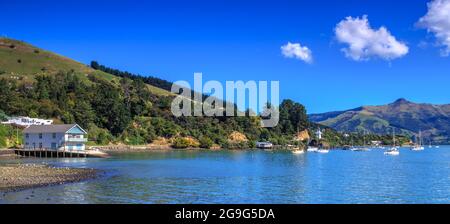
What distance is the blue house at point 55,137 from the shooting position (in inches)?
4626

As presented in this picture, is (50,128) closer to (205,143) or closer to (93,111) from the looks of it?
(93,111)

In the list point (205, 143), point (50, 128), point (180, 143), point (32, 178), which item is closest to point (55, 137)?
point (50, 128)

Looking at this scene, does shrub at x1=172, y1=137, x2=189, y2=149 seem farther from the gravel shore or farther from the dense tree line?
the gravel shore

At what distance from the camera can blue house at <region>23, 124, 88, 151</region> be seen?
385 feet

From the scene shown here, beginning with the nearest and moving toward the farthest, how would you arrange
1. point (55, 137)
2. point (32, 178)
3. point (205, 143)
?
point (32, 178) → point (55, 137) → point (205, 143)

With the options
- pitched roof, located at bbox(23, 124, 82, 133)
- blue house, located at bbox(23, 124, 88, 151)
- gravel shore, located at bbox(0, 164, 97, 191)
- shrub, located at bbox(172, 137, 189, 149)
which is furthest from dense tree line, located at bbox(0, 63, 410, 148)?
gravel shore, located at bbox(0, 164, 97, 191)

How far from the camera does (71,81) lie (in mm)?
194500

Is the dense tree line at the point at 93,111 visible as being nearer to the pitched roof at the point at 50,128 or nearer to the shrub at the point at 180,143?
the shrub at the point at 180,143

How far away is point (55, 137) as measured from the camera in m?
119

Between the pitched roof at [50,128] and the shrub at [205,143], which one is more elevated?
the pitched roof at [50,128]

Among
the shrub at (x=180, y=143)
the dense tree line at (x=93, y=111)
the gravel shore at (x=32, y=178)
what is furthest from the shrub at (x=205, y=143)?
the gravel shore at (x=32, y=178)

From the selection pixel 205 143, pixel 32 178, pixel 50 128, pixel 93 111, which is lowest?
pixel 32 178

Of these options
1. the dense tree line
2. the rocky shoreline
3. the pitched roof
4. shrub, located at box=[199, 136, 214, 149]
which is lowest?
the rocky shoreline
